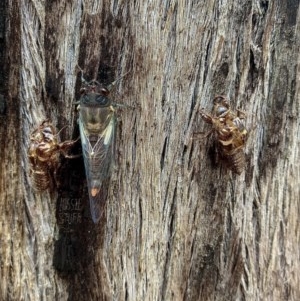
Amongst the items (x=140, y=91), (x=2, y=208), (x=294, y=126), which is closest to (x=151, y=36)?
(x=140, y=91)

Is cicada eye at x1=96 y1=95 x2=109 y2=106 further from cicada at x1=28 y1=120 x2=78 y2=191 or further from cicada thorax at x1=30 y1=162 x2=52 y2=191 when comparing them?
cicada thorax at x1=30 y1=162 x2=52 y2=191

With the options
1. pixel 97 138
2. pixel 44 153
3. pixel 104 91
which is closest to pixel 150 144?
pixel 97 138

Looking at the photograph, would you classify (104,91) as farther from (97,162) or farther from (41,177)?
(41,177)

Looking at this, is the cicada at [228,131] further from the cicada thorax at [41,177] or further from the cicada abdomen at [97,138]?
the cicada thorax at [41,177]

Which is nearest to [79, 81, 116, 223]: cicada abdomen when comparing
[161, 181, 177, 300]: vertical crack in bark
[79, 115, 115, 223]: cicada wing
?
[79, 115, 115, 223]: cicada wing

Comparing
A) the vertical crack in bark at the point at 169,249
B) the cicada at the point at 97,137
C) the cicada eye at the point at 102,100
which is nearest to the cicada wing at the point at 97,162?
the cicada at the point at 97,137

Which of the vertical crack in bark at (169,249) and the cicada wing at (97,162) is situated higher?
the cicada wing at (97,162)
